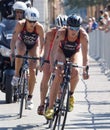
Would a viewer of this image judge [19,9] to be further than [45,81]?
Yes

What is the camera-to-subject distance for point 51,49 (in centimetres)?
1101

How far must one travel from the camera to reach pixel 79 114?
40.9ft

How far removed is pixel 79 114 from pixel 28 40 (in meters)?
1.60

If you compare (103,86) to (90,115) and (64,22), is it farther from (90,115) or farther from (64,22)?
(64,22)

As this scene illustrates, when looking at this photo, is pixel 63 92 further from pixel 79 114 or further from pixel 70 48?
pixel 79 114

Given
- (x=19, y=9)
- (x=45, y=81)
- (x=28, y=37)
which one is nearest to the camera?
(x=45, y=81)

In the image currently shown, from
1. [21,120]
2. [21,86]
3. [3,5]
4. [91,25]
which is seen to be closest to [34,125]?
[21,120]

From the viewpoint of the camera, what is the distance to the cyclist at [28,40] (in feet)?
39.8

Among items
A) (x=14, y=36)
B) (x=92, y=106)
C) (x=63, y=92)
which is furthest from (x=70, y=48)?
(x=92, y=106)

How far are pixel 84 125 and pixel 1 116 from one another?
164cm

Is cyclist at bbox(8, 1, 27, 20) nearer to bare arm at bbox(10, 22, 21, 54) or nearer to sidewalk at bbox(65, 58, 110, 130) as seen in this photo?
bare arm at bbox(10, 22, 21, 54)

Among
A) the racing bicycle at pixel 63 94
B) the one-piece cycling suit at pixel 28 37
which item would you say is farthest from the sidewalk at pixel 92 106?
the one-piece cycling suit at pixel 28 37

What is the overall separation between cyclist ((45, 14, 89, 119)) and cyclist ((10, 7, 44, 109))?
5.15ft

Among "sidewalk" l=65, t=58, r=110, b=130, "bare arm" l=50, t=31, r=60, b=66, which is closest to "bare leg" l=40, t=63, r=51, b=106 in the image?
"sidewalk" l=65, t=58, r=110, b=130
